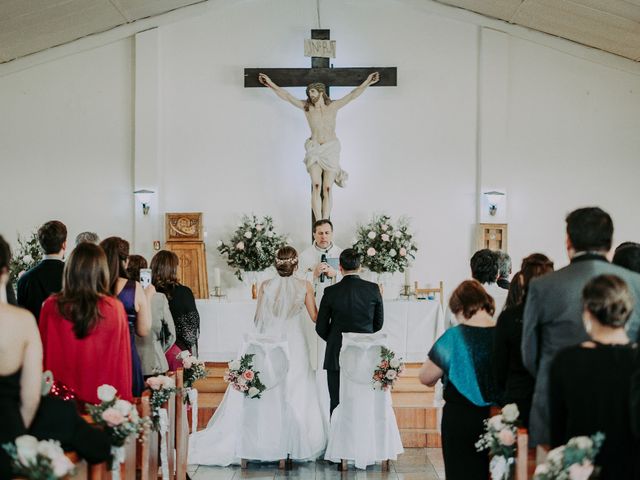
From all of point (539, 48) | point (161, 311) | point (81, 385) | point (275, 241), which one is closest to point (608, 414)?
point (81, 385)

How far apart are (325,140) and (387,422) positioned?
423cm

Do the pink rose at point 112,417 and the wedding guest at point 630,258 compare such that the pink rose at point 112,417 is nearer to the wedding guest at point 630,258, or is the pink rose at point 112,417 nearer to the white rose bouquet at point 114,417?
the white rose bouquet at point 114,417

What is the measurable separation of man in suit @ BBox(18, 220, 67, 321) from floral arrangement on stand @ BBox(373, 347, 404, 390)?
233 centimetres

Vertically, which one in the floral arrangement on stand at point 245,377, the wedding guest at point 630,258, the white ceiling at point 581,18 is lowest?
the floral arrangement on stand at point 245,377

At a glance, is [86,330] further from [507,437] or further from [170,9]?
[170,9]

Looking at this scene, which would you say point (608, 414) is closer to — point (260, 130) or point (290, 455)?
point (290, 455)

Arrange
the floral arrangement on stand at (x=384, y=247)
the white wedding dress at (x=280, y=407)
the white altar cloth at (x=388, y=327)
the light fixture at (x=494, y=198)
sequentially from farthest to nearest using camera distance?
1. the light fixture at (x=494, y=198)
2. the floral arrangement on stand at (x=384, y=247)
3. the white altar cloth at (x=388, y=327)
4. the white wedding dress at (x=280, y=407)

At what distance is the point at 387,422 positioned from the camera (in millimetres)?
6281

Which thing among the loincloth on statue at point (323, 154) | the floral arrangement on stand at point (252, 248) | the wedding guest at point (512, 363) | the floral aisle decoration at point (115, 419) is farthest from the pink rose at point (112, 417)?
the loincloth on statue at point (323, 154)

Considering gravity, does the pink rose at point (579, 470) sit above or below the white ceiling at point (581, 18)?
below

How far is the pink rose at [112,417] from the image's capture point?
3520mm

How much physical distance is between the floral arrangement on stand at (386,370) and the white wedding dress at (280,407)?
67cm

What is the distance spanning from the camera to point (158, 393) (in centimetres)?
464

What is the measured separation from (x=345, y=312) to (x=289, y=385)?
2.85 feet
